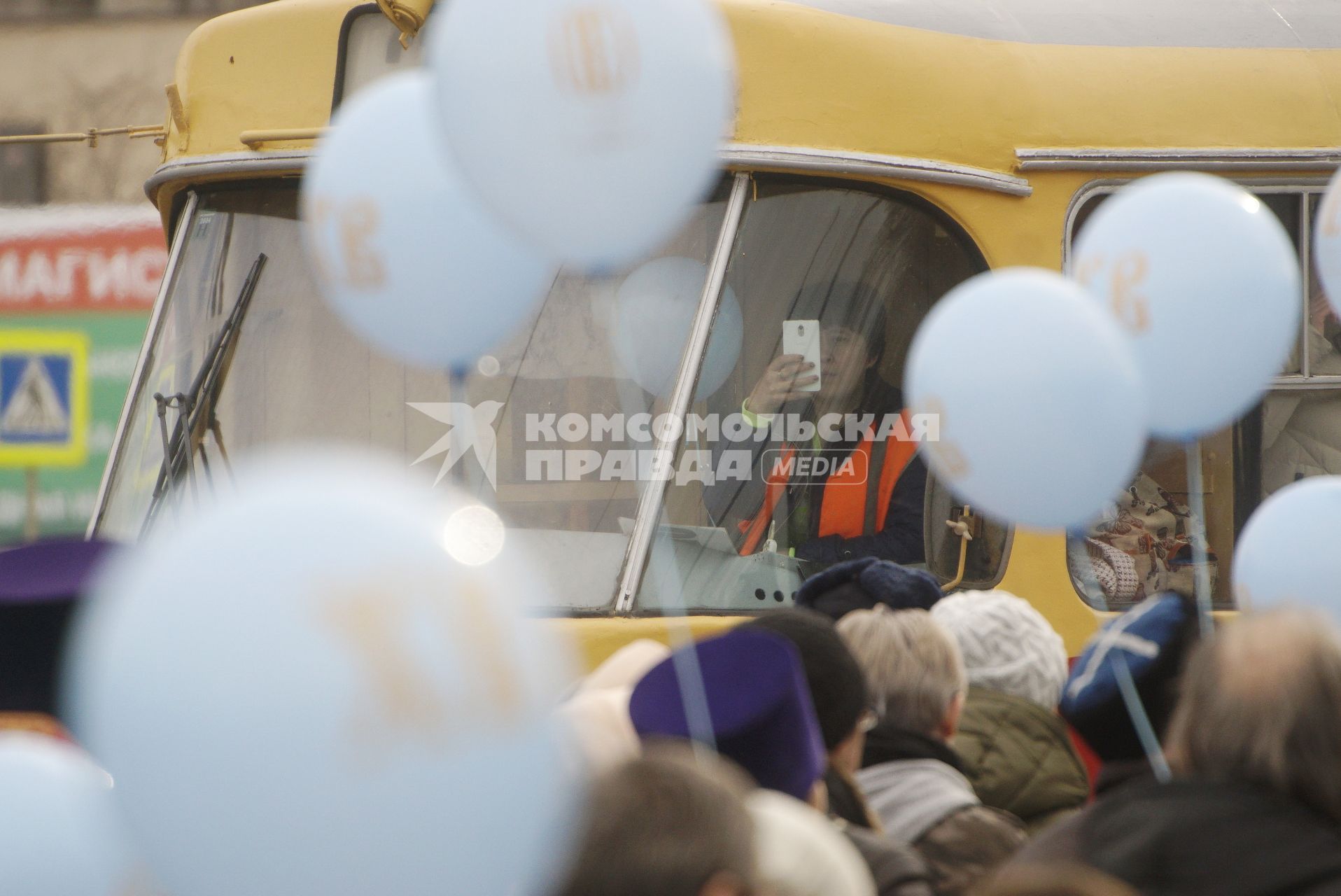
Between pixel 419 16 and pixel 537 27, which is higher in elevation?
pixel 419 16

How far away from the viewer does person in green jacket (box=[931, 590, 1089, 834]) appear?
2998 mm

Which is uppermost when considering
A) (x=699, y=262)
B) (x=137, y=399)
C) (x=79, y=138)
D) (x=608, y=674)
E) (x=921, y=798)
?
(x=79, y=138)

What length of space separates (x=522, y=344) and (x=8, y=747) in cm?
272

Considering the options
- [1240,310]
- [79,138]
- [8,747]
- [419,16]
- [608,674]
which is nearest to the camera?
[8,747]

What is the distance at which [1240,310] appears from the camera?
319 centimetres

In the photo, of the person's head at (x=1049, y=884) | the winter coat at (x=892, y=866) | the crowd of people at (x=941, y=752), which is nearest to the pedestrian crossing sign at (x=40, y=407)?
the crowd of people at (x=941, y=752)

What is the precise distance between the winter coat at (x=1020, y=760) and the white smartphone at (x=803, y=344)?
1.50 m

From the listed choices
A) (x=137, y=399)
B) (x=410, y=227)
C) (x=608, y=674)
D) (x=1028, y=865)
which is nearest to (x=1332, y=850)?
(x=1028, y=865)

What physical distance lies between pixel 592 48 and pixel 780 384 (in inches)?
74.8

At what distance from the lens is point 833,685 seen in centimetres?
255

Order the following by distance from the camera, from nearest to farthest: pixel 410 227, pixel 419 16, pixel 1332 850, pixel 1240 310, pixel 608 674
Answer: pixel 1332 850, pixel 608 674, pixel 410 227, pixel 1240 310, pixel 419 16

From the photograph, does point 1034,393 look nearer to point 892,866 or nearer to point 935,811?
point 935,811

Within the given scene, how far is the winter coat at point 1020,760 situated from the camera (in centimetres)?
299

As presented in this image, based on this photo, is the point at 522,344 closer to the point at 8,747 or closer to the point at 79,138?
the point at 79,138
